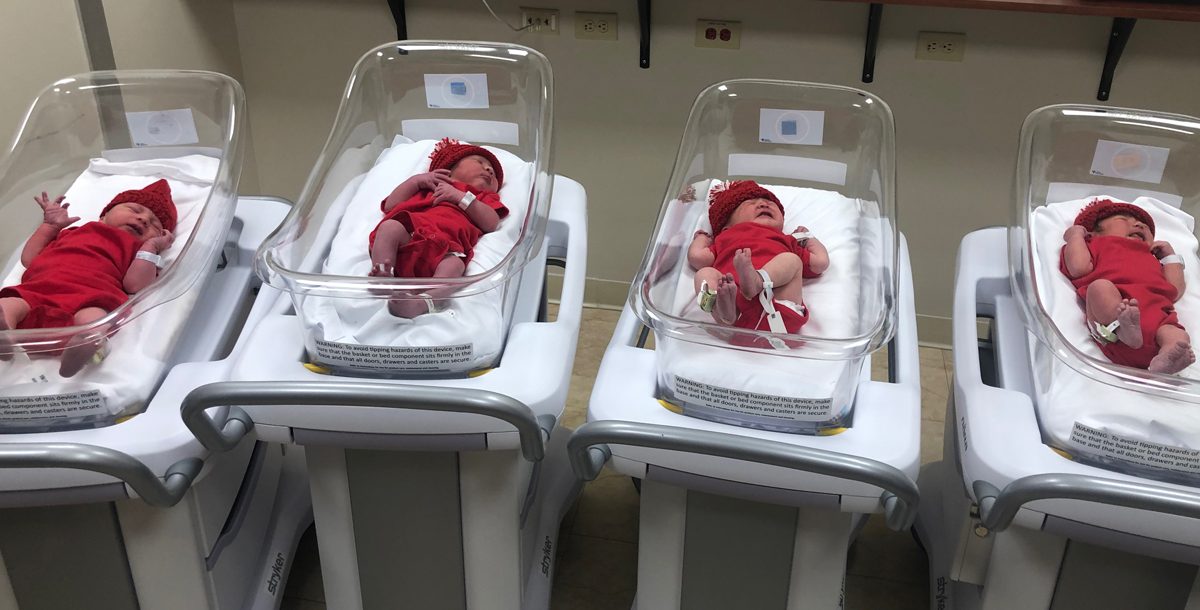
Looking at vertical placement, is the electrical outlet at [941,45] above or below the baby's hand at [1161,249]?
above

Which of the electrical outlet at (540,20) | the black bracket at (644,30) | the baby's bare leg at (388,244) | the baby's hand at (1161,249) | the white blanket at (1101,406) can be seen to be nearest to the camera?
the white blanket at (1101,406)

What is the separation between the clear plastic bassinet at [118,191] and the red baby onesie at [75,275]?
53 millimetres

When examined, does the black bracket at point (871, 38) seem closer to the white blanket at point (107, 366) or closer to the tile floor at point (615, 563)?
the tile floor at point (615, 563)

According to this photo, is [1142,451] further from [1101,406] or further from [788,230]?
[788,230]

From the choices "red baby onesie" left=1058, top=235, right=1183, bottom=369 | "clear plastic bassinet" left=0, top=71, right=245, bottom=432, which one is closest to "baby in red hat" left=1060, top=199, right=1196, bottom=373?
"red baby onesie" left=1058, top=235, right=1183, bottom=369

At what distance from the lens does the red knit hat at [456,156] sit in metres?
1.74

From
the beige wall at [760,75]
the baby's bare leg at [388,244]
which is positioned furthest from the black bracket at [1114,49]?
the baby's bare leg at [388,244]

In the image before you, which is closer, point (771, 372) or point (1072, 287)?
point (771, 372)

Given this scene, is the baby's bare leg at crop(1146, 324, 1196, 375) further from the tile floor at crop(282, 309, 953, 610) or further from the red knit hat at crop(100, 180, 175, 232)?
the red knit hat at crop(100, 180, 175, 232)

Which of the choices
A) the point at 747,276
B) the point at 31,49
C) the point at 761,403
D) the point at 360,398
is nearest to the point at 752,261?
the point at 747,276

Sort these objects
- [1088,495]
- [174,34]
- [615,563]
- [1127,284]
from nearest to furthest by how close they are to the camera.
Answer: [1088,495], [1127,284], [615,563], [174,34]

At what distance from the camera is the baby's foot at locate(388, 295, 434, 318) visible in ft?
4.44

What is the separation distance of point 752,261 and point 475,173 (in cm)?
52

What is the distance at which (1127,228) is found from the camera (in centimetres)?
157
